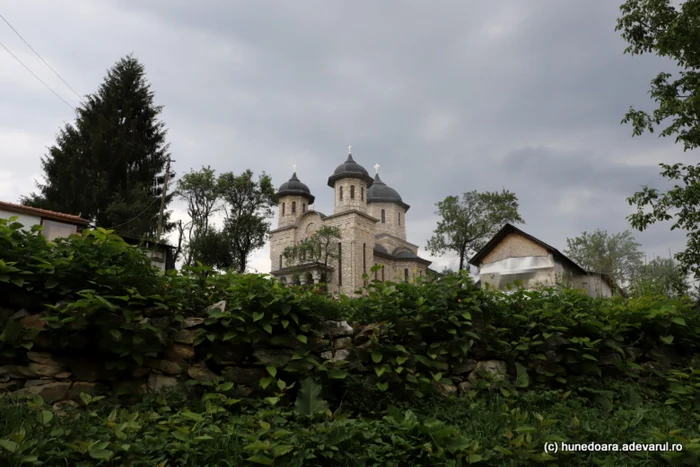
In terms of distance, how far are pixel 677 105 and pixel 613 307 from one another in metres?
7.46

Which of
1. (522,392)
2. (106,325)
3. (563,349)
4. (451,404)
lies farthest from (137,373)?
(563,349)

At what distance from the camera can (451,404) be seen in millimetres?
4715

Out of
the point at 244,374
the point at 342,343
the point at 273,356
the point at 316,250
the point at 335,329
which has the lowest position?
the point at 244,374

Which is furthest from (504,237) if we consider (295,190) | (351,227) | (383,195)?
(383,195)

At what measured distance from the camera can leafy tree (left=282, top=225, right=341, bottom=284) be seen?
3584cm

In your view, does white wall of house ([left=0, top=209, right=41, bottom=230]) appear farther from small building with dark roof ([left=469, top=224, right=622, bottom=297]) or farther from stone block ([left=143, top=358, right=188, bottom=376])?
small building with dark roof ([left=469, top=224, right=622, bottom=297])

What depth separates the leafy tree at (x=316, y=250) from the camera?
3584 cm

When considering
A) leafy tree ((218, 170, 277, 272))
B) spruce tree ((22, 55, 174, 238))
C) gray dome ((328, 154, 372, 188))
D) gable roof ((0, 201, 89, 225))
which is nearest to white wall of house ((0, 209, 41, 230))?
gable roof ((0, 201, 89, 225))

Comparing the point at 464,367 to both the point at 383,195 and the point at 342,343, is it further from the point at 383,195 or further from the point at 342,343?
the point at 383,195

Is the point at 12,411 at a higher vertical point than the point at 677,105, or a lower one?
lower

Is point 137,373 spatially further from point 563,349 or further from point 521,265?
point 521,265

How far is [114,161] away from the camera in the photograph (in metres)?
27.6

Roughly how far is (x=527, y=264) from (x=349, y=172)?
30.2 metres

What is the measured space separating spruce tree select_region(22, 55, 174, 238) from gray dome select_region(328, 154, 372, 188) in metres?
17.8
